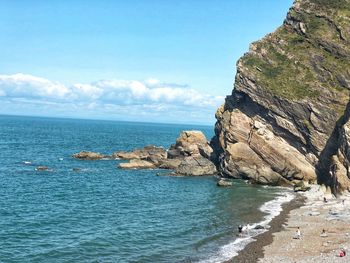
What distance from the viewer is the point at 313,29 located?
95312 millimetres

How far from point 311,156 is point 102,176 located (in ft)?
141

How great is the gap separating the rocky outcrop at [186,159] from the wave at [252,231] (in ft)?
83.3

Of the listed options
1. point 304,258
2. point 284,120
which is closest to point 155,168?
point 284,120

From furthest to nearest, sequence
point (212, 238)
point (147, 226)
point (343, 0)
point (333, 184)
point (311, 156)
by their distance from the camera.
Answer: point (343, 0) → point (311, 156) → point (333, 184) → point (147, 226) → point (212, 238)

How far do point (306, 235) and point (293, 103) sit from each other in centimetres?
4167

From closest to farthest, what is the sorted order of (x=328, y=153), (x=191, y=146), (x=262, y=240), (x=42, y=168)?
(x=262, y=240)
(x=328, y=153)
(x=42, y=168)
(x=191, y=146)

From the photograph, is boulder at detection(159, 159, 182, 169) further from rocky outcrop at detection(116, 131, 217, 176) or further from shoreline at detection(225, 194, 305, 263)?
shoreline at detection(225, 194, 305, 263)

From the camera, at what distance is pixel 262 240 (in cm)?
4659

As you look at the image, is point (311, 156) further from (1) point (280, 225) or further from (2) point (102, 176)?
(2) point (102, 176)

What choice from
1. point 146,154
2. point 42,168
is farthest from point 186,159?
point 42,168

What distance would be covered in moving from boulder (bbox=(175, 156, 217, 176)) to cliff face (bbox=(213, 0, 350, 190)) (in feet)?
9.75

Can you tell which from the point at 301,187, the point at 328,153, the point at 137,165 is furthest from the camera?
the point at 137,165

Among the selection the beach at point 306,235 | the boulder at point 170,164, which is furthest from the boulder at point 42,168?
the beach at point 306,235

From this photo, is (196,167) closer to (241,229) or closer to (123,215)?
(123,215)
